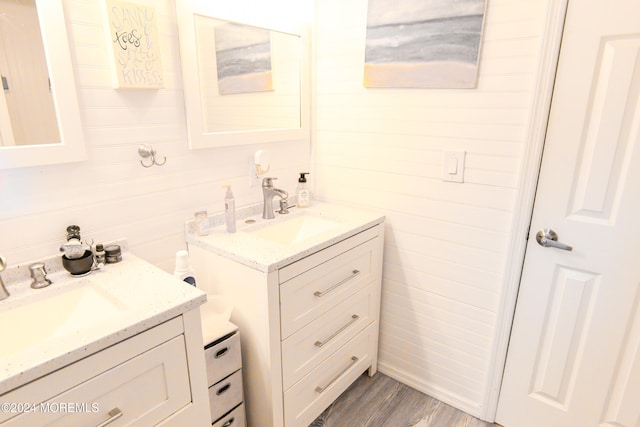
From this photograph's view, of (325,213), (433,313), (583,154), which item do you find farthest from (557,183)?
(325,213)

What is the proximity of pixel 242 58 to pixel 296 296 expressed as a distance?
3.38 feet

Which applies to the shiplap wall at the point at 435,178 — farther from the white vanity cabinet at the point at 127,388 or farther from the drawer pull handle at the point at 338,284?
the white vanity cabinet at the point at 127,388

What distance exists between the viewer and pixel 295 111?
189cm

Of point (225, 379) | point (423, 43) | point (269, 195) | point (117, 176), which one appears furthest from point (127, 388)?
point (423, 43)

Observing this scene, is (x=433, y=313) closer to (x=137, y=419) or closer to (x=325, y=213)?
(x=325, y=213)

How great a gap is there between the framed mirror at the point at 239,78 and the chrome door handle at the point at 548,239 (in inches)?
46.1

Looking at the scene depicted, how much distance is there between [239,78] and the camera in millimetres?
1624

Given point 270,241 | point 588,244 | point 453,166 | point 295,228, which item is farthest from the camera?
point 295,228

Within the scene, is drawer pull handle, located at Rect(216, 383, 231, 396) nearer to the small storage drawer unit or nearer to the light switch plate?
the small storage drawer unit

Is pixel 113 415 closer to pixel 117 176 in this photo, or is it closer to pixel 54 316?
pixel 54 316

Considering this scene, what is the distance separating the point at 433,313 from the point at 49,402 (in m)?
1.51

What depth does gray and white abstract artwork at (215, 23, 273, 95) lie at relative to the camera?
153 centimetres

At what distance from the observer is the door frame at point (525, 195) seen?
1.27 metres

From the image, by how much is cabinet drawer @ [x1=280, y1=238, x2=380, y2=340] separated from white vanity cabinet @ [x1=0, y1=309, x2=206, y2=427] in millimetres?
374
